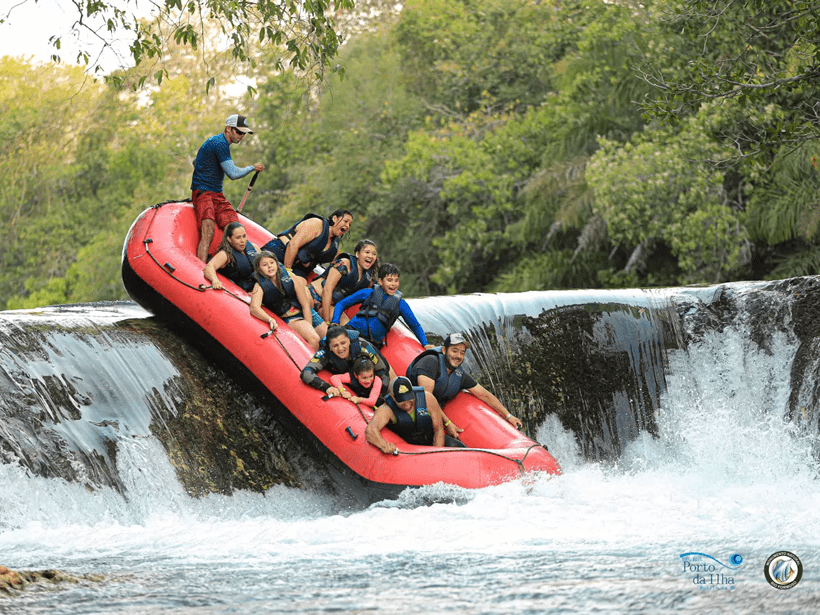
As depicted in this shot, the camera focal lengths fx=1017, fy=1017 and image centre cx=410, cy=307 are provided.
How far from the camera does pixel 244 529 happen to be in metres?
5.91

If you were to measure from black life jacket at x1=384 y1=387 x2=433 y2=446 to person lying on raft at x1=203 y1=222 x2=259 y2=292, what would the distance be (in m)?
1.88

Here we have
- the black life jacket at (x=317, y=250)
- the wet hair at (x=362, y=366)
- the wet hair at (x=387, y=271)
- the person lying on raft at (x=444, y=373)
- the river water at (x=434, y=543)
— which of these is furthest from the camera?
the black life jacket at (x=317, y=250)

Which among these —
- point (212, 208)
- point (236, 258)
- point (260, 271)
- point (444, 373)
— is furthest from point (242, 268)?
point (444, 373)

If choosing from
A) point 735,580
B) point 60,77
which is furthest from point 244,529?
point 60,77

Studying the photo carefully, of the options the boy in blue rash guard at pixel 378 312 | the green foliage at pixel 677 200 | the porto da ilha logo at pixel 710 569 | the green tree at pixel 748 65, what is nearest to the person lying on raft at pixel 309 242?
the boy in blue rash guard at pixel 378 312

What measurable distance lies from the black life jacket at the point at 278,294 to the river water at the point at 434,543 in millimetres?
1442

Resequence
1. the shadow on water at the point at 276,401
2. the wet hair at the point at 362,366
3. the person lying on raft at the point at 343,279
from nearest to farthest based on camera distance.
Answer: the shadow on water at the point at 276,401 < the wet hair at the point at 362,366 < the person lying on raft at the point at 343,279

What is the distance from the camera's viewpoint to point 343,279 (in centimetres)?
786

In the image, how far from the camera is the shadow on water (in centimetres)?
642

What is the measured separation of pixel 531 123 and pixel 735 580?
49.2ft

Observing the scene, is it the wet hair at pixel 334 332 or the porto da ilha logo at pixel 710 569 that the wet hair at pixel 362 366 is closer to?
the wet hair at pixel 334 332

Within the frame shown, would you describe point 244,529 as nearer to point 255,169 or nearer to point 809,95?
point 255,169

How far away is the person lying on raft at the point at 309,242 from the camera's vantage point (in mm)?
7908

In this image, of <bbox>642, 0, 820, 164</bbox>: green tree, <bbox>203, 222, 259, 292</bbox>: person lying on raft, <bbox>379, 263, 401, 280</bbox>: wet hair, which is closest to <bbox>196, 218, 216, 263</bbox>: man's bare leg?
<bbox>203, 222, 259, 292</bbox>: person lying on raft
